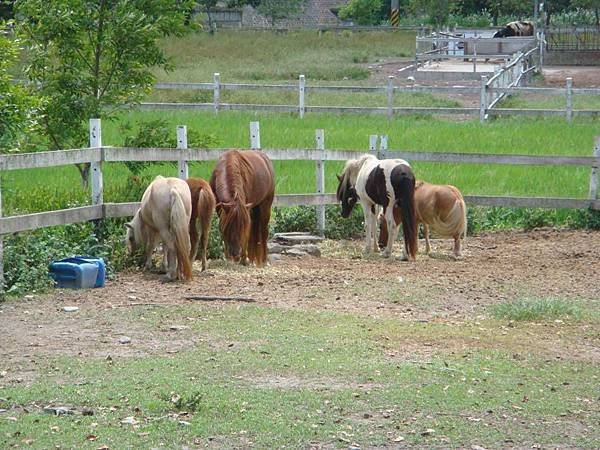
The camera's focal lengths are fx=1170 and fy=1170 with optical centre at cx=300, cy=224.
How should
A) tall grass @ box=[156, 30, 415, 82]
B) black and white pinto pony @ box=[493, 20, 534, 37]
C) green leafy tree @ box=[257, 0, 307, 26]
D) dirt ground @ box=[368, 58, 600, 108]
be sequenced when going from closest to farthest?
dirt ground @ box=[368, 58, 600, 108]
tall grass @ box=[156, 30, 415, 82]
black and white pinto pony @ box=[493, 20, 534, 37]
green leafy tree @ box=[257, 0, 307, 26]

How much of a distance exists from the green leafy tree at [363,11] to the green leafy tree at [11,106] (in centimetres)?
6336

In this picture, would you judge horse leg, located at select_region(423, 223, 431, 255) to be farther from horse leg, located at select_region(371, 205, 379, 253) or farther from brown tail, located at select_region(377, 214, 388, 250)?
horse leg, located at select_region(371, 205, 379, 253)

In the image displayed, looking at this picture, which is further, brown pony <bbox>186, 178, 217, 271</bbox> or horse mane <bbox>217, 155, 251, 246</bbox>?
horse mane <bbox>217, 155, 251, 246</bbox>

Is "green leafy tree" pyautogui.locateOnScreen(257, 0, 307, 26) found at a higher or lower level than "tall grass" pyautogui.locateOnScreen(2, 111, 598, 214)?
higher

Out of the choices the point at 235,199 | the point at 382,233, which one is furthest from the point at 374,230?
the point at 235,199

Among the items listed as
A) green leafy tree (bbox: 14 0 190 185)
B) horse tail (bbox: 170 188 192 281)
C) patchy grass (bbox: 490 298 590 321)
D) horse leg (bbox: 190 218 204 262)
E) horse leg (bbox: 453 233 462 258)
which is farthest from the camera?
green leafy tree (bbox: 14 0 190 185)

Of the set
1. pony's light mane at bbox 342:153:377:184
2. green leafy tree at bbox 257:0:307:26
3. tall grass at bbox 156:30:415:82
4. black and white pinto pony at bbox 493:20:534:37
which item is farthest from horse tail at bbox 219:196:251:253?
green leafy tree at bbox 257:0:307:26

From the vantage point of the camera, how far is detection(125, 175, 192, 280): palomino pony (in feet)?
37.5

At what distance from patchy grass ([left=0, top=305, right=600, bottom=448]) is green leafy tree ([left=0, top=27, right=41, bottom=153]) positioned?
11.6 ft

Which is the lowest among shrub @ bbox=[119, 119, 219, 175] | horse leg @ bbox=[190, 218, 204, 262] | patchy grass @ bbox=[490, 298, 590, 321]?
patchy grass @ bbox=[490, 298, 590, 321]

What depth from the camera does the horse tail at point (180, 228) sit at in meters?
11.4

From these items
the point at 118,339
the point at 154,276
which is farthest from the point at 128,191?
the point at 118,339

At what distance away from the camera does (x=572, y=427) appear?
22.9 ft

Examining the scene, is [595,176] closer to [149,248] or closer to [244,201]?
[244,201]
